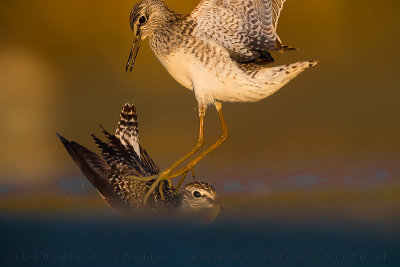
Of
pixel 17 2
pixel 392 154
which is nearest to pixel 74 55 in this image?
pixel 17 2

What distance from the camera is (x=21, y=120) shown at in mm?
2527

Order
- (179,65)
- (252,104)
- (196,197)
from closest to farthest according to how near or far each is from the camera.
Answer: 1. (179,65)
2. (196,197)
3. (252,104)

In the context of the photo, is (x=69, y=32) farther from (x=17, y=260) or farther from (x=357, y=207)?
(x=357, y=207)

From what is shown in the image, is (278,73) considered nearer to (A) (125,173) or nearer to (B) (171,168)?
(B) (171,168)

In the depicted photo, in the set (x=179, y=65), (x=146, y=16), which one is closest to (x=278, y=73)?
(x=179, y=65)

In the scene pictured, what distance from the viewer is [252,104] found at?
8.04 ft

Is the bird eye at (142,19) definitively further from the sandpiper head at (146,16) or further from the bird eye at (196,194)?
the bird eye at (196,194)

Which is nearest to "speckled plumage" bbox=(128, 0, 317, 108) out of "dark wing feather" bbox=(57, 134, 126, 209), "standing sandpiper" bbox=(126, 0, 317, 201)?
"standing sandpiper" bbox=(126, 0, 317, 201)

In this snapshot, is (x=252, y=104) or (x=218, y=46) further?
(x=252, y=104)

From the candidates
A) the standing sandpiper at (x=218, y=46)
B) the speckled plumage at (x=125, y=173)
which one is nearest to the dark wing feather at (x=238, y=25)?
the standing sandpiper at (x=218, y=46)

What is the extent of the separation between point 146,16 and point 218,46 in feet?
0.83

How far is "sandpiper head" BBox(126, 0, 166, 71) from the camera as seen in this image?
2.26 m

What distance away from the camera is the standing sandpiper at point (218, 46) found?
7.28ft

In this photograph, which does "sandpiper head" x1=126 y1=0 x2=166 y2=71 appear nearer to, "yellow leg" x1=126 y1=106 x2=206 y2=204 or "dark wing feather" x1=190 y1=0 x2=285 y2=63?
"dark wing feather" x1=190 y1=0 x2=285 y2=63
